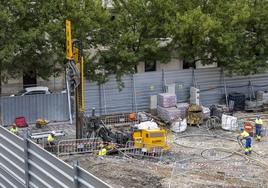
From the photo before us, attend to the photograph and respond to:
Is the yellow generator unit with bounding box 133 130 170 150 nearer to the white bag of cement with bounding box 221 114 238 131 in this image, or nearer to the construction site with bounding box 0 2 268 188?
the construction site with bounding box 0 2 268 188

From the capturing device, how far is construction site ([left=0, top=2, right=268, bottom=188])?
786 centimetres

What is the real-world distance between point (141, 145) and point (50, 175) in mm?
13818

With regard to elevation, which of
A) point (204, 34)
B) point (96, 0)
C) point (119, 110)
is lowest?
point (119, 110)

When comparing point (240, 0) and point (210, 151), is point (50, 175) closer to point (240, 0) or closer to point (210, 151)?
point (210, 151)

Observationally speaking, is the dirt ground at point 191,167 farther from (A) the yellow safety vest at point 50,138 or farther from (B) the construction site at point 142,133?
(A) the yellow safety vest at point 50,138

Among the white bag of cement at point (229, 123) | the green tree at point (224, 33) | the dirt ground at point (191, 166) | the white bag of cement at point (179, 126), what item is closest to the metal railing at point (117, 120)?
the white bag of cement at point (179, 126)

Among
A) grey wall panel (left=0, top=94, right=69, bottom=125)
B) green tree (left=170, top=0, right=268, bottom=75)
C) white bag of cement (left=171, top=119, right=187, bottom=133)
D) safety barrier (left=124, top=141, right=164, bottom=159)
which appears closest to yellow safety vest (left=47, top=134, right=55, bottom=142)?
safety barrier (left=124, top=141, right=164, bottom=159)

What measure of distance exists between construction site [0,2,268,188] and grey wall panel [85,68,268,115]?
6 cm

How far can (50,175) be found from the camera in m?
6.48

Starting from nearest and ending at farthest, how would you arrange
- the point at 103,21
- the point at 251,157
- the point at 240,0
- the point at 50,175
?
the point at 50,175 < the point at 251,157 < the point at 103,21 < the point at 240,0

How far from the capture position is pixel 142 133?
20.4 meters

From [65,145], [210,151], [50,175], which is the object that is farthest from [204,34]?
[50,175]

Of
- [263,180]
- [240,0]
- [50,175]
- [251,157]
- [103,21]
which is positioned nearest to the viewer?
[50,175]

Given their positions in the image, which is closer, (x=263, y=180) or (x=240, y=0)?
(x=263, y=180)
